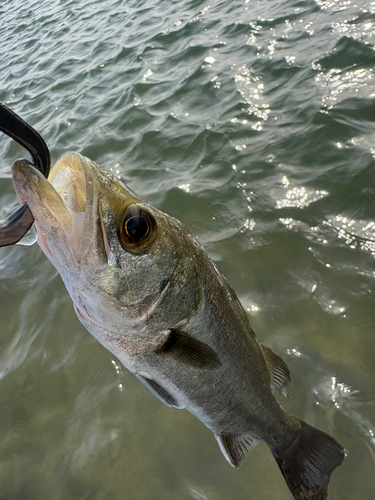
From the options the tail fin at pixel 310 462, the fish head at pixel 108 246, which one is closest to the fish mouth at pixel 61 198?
the fish head at pixel 108 246

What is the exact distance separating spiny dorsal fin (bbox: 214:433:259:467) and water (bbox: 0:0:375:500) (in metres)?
0.47

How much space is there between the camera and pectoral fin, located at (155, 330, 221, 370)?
196 cm

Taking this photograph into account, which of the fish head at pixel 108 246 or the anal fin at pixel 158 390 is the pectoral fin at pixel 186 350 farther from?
the anal fin at pixel 158 390

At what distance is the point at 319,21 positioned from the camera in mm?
6770

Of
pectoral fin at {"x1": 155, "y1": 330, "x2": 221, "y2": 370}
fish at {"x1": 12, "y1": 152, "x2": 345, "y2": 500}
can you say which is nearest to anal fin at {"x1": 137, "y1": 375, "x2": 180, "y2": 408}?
fish at {"x1": 12, "y1": 152, "x2": 345, "y2": 500}

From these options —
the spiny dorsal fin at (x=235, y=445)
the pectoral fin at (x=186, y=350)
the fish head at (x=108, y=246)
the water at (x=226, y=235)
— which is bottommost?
the water at (x=226, y=235)

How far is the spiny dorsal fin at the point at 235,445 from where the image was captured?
2.43 meters

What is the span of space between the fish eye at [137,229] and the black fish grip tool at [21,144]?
15.4 inches

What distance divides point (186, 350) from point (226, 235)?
249 cm

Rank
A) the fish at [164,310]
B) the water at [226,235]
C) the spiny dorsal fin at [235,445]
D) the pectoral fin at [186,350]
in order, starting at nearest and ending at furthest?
the fish at [164,310] → the pectoral fin at [186,350] → the spiny dorsal fin at [235,445] → the water at [226,235]

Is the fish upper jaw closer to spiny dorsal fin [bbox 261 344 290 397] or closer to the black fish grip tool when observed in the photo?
the black fish grip tool

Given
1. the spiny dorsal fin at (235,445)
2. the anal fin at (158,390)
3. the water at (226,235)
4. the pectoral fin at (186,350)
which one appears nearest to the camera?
the pectoral fin at (186,350)

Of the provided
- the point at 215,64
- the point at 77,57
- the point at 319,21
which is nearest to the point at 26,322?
the point at 215,64

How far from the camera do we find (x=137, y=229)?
5.88ft
